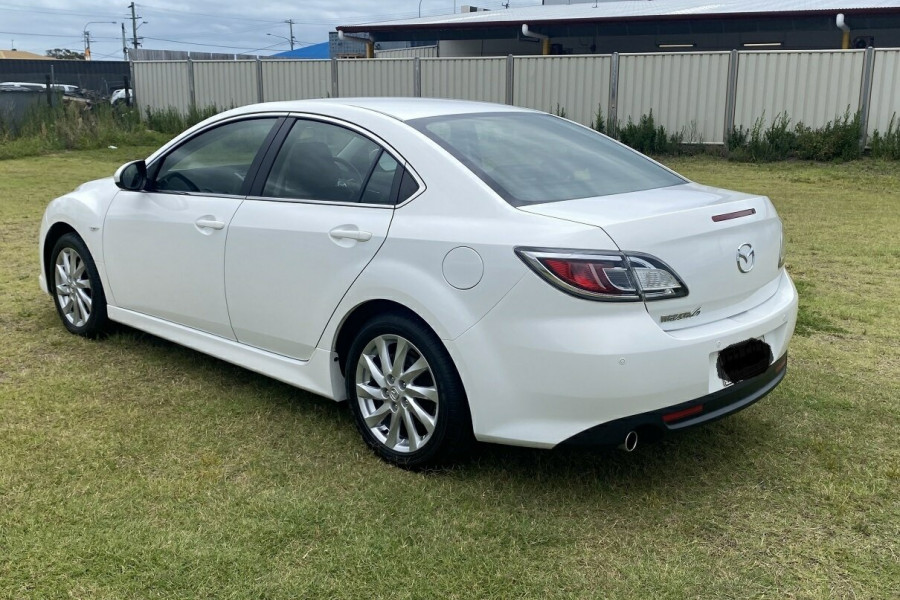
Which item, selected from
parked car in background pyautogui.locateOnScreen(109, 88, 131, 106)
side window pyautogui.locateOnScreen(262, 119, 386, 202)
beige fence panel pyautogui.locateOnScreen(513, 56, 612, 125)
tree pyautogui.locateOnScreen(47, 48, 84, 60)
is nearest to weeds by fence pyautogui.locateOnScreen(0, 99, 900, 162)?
beige fence panel pyautogui.locateOnScreen(513, 56, 612, 125)

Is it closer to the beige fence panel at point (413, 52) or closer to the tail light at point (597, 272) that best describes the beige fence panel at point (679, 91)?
the beige fence panel at point (413, 52)

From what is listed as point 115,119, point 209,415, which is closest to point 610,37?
point 115,119

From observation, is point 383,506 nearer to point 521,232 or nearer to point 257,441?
point 257,441

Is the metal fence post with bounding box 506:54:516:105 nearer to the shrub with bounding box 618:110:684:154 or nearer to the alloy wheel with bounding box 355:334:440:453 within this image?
the shrub with bounding box 618:110:684:154

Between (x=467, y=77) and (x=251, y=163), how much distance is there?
16259 millimetres

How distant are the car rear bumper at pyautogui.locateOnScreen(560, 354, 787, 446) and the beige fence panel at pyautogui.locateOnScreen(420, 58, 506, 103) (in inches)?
662

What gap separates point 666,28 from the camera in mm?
24516

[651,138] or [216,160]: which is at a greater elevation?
[216,160]

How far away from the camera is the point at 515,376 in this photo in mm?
3102

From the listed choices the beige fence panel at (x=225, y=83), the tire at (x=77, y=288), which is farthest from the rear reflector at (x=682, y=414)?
the beige fence panel at (x=225, y=83)

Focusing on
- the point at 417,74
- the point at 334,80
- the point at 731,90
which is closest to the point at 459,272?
the point at 731,90

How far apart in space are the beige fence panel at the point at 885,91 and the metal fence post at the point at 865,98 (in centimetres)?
6

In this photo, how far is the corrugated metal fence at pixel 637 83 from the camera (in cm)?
1620

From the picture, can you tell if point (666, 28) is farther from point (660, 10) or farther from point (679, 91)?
point (679, 91)
